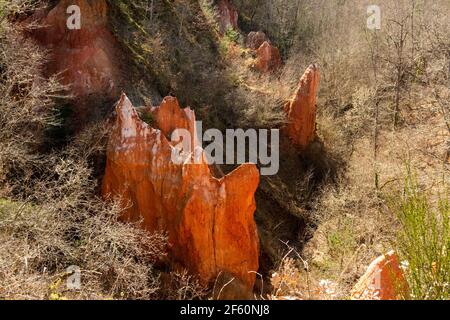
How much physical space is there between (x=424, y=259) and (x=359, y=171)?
1373cm

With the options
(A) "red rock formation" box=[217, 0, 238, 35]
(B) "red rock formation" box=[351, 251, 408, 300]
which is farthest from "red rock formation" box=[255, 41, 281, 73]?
(B) "red rock formation" box=[351, 251, 408, 300]

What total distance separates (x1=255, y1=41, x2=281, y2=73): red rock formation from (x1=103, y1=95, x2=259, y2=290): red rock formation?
11.6 metres

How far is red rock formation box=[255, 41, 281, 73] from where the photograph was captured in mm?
20878

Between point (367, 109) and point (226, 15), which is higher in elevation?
point (226, 15)

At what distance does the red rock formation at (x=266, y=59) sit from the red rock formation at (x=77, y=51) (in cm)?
947

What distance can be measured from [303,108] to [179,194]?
31.2 ft

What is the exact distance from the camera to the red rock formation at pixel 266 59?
822 inches

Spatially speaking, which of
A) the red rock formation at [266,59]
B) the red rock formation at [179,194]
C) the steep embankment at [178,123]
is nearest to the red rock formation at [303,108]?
the steep embankment at [178,123]

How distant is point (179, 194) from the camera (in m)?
10.1

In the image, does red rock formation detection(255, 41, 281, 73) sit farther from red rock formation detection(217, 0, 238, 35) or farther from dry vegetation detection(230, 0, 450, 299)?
red rock formation detection(217, 0, 238, 35)

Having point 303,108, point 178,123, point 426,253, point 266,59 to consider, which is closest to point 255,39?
point 266,59

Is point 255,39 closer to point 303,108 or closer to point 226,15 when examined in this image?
point 226,15

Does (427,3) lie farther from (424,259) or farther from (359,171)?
(424,259)

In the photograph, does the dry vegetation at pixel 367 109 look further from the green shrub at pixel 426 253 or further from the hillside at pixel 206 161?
the green shrub at pixel 426 253
